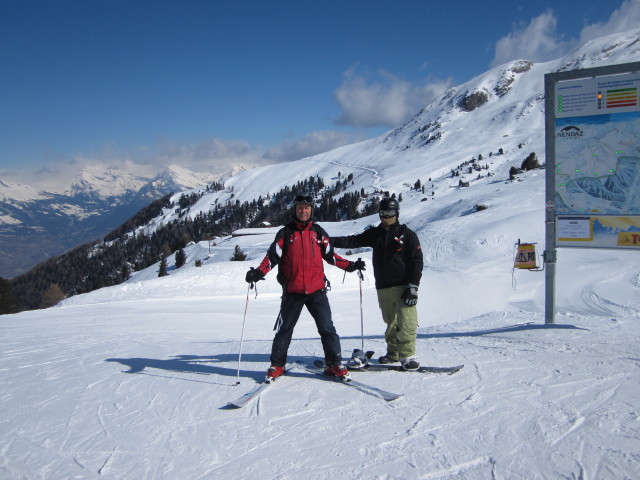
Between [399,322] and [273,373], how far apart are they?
5.42 ft

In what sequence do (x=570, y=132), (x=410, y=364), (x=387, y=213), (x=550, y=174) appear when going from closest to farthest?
(x=410, y=364) → (x=387, y=213) → (x=570, y=132) → (x=550, y=174)

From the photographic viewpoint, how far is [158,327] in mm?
10336

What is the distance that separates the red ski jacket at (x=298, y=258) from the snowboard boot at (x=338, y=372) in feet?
3.13

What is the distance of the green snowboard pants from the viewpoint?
5.20m

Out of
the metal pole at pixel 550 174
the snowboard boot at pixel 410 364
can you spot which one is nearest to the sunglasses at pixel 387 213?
the snowboard boot at pixel 410 364

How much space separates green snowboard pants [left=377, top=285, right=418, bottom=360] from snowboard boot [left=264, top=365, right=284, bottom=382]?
1409 mm

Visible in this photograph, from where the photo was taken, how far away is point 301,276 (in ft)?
16.0

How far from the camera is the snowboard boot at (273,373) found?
194 inches

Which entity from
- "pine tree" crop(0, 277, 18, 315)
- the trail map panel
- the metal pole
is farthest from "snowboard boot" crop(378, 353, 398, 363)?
"pine tree" crop(0, 277, 18, 315)

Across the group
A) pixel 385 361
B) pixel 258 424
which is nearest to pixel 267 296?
pixel 385 361

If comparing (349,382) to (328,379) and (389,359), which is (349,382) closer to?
(328,379)

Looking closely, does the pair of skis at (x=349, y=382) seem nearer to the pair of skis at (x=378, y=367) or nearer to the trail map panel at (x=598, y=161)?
the pair of skis at (x=378, y=367)

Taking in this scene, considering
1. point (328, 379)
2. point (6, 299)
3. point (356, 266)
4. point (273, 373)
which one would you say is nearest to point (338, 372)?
point (328, 379)

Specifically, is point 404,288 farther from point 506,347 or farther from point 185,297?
point 185,297
